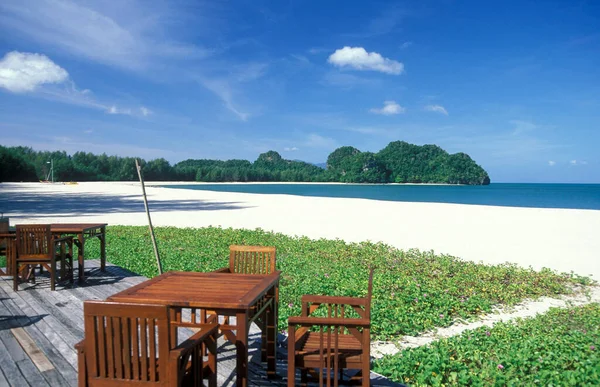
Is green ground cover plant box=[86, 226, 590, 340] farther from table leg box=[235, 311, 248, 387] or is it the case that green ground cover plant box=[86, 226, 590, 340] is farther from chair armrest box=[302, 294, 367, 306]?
table leg box=[235, 311, 248, 387]

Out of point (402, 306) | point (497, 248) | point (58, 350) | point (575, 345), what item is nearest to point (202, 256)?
point (402, 306)

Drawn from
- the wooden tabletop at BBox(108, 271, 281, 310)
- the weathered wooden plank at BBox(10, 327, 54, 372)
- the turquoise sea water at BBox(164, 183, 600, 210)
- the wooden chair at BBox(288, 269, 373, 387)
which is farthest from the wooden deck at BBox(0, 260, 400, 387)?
the turquoise sea water at BBox(164, 183, 600, 210)

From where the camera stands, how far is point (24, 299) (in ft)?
16.7

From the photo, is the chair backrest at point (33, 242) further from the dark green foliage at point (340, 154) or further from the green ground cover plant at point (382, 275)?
the dark green foliage at point (340, 154)

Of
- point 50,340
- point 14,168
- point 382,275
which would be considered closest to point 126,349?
point 50,340

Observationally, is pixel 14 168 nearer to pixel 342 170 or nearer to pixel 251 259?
pixel 251 259

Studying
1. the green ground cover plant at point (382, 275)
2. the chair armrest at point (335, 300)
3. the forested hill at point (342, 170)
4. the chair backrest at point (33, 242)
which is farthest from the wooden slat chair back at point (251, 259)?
the forested hill at point (342, 170)

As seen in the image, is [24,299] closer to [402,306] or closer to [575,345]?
[402,306]

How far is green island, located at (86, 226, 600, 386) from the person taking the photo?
3637 millimetres

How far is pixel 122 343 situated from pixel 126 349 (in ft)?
0.12

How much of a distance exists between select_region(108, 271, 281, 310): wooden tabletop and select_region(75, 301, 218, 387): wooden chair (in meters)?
0.40

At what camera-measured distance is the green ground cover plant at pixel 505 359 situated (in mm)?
3428

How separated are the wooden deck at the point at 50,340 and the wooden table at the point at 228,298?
317 millimetres

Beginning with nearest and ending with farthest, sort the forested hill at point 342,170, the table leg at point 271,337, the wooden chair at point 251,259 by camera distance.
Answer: the table leg at point 271,337 → the wooden chair at point 251,259 → the forested hill at point 342,170
